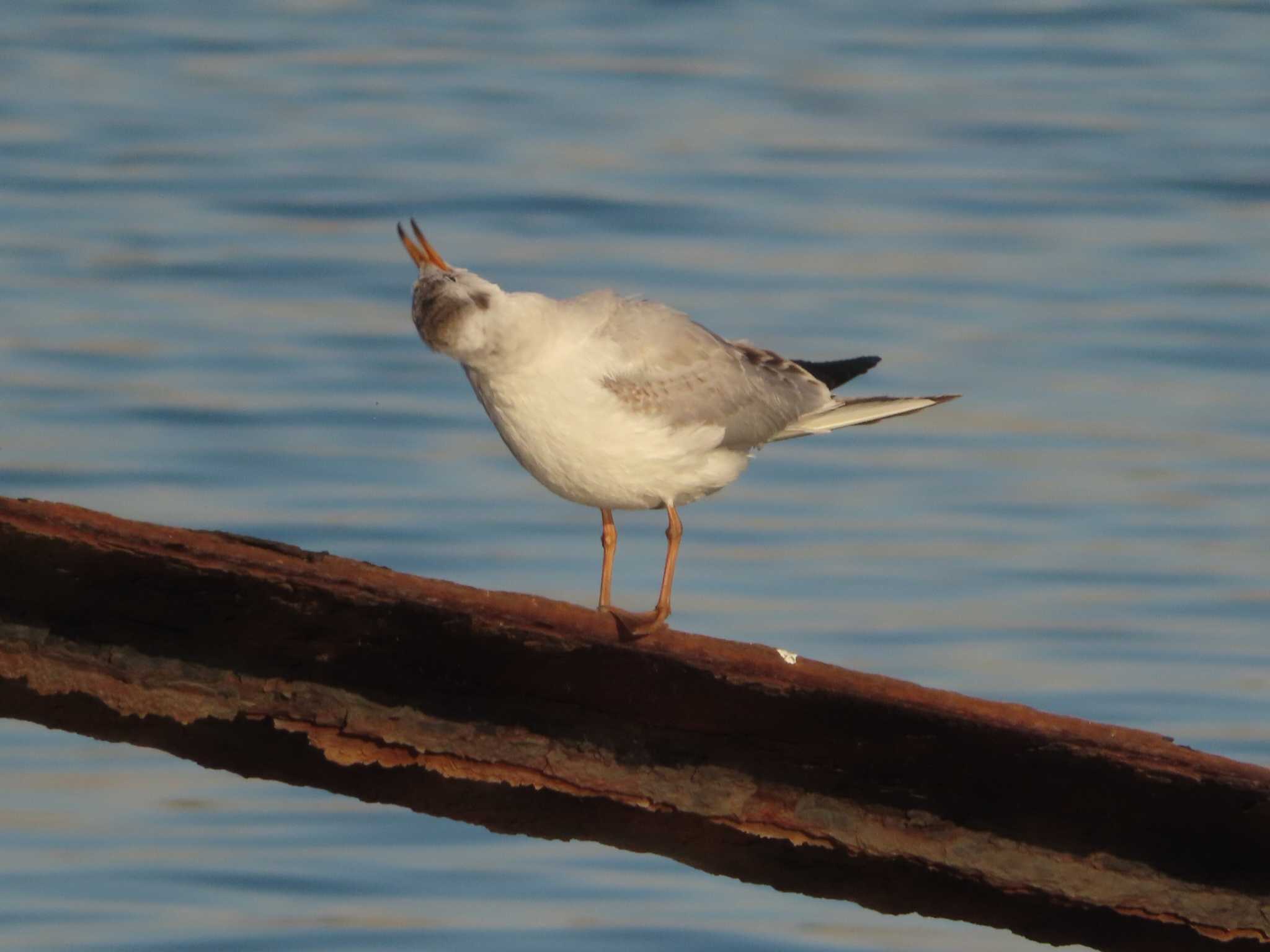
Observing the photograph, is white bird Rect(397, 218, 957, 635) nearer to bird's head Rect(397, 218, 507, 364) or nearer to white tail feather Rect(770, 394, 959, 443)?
bird's head Rect(397, 218, 507, 364)

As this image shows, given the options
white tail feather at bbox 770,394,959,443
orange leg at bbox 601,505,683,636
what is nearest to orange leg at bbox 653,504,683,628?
orange leg at bbox 601,505,683,636

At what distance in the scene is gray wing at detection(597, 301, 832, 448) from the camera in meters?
5.26

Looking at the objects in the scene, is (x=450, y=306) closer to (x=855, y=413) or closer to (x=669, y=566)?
(x=669, y=566)

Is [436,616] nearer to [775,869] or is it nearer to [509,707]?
[509,707]

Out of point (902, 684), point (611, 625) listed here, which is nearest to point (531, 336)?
point (611, 625)

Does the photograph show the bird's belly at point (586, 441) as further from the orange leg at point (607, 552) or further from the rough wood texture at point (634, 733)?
the rough wood texture at point (634, 733)

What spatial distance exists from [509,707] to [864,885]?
2.31 ft

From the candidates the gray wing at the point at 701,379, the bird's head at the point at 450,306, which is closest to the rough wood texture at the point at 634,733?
the bird's head at the point at 450,306

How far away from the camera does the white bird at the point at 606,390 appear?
4801mm

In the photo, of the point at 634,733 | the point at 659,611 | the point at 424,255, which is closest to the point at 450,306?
the point at 424,255

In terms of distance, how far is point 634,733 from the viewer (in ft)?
11.6

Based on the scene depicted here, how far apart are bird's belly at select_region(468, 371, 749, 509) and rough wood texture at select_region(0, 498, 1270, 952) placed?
4.47 ft

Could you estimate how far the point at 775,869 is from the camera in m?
3.65

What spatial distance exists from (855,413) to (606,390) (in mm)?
1390
